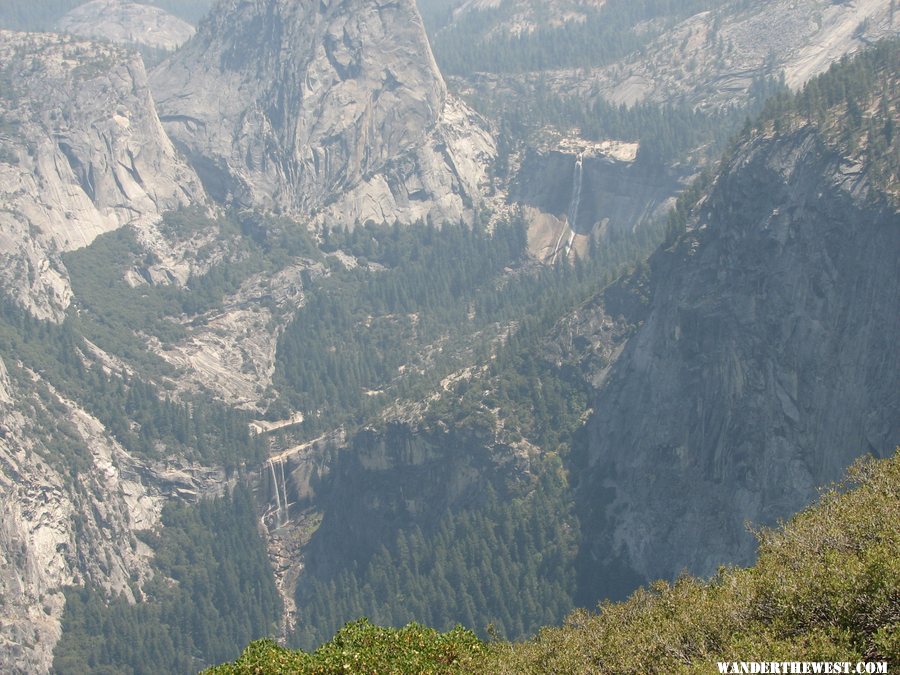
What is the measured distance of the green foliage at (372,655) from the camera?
90.5m

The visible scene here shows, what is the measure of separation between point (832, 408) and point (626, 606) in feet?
319

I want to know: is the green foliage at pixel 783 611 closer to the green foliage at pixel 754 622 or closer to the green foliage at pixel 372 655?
the green foliage at pixel 754 622

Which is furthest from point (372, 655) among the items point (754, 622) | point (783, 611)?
point (783, 611)

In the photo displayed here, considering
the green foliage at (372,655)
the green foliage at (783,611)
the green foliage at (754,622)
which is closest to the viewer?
the green foliage at (783,611)

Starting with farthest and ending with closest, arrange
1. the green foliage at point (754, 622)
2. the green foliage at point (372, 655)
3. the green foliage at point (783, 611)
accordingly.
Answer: the green foliage at point (372, 655), the green foliage at point (754, 622), the green foliage at point (783, 611)

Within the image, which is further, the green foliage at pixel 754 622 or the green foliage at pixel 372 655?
the green foliage at pixel 372 655

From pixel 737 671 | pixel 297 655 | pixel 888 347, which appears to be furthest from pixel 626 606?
pixel 888 347

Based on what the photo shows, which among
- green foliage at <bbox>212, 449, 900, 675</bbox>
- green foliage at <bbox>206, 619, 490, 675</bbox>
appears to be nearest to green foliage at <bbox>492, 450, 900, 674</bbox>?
green foliage at <bbox>212, 449, 900, 675</bbox>

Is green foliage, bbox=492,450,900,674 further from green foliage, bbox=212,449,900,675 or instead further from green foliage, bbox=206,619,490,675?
green foliage, bbox=206,619,490,675

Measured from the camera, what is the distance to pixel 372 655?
93.2 meters

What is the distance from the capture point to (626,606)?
103062 mm

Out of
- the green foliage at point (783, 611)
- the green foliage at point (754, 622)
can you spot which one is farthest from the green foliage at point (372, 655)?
the green foliage at point (783, 611)

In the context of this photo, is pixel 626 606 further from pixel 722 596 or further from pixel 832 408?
pixel 832 408

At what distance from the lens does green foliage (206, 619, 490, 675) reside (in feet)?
297
